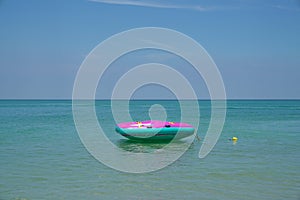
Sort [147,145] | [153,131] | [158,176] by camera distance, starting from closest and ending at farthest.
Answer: [158,176] → [147,145] → [153,131]

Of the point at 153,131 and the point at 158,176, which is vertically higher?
the point at 153,131

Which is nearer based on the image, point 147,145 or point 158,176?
point 158,176

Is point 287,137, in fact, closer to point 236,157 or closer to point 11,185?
point 236,157

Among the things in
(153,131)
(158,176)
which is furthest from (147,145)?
(158,176)

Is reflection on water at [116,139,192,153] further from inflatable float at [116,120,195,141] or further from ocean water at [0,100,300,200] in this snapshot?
ocean water at [0,100,300,200]

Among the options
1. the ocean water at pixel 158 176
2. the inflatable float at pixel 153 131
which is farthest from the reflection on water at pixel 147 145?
the ocean water at pixel 158 176

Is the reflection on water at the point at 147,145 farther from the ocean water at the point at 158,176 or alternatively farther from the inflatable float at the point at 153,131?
the ocean water at the point at 158,176

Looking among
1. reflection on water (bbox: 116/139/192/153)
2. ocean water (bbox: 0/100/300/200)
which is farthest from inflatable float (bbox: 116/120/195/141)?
ocean water (bbox: 0/100/300/200)

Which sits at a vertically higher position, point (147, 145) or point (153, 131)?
point (153, 131)

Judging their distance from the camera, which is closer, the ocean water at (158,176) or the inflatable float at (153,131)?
the ocean water at (158,176)

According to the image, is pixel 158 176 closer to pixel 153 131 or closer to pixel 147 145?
pixel 147 145

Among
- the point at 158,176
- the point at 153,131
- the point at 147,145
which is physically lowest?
the point at 158,176

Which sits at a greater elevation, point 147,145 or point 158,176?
point 147,145

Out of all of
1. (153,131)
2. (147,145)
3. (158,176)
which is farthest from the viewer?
(153,131)
